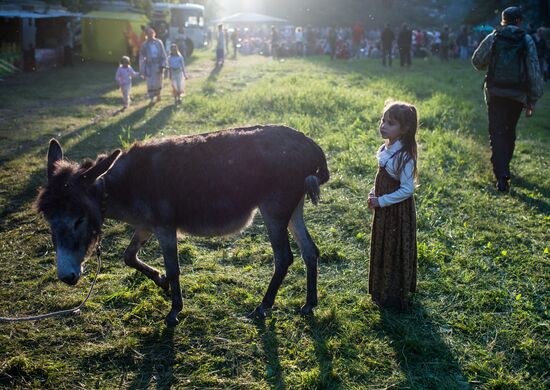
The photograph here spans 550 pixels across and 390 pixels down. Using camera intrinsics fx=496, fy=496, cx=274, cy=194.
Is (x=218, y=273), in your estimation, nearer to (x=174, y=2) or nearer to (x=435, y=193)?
(x=435, y=193)

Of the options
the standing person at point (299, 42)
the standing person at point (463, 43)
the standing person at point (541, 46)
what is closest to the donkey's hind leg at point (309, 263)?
the standing person at point (541, 46)

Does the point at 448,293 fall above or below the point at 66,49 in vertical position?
below

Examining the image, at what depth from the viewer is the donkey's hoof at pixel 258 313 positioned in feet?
15.2

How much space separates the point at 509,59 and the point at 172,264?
6.03 m

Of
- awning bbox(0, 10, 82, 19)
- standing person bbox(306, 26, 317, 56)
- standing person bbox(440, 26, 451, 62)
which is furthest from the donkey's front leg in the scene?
standing person bbox(306, 26, 317, 56)

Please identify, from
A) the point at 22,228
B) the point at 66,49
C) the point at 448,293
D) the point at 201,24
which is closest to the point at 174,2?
the point at 201,24

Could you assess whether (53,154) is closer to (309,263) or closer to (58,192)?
(58,192)

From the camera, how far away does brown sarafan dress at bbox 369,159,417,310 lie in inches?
178

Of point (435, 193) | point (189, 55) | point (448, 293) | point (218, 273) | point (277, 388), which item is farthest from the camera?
point (189, 55)

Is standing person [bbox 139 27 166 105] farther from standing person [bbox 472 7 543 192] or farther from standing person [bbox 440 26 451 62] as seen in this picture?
standing person [bbox 440 26 451 62]

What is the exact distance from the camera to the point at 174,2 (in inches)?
1435

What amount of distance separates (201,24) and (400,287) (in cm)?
3535

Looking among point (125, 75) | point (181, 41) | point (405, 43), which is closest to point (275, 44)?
point (181, 41)

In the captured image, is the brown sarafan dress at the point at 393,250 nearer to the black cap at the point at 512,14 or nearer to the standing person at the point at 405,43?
the black cap at the point at 512,14
